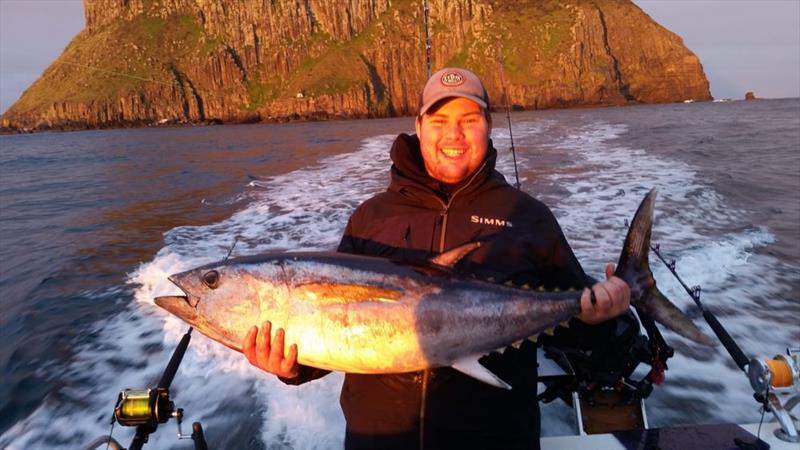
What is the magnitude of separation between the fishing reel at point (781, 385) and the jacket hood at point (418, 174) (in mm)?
2099

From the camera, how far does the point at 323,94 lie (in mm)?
131500

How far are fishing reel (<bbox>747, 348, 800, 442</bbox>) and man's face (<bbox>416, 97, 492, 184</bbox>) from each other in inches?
90.3

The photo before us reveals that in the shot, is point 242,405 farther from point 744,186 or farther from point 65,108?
point 65,108

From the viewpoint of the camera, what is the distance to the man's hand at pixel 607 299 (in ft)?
8.30

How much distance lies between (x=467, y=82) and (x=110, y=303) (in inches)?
310

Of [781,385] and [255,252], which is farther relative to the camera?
[255,252]

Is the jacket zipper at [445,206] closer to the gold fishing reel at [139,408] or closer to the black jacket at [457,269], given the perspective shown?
the black jacket at [457,269]

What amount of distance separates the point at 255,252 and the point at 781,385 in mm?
9230

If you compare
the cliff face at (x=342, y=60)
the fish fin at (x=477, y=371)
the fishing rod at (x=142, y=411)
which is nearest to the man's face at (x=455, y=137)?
the fish fin at (x=477, y=371)

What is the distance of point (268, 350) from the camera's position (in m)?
2.35

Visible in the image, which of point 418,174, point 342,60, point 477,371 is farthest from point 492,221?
point 342,60

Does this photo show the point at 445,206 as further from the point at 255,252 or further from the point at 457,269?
the point at 255,252

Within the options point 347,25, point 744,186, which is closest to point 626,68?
point 347,25

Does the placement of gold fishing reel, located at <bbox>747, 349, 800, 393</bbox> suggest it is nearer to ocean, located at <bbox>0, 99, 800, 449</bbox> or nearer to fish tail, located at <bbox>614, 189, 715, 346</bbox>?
fish tail, located at <bbox>614, 189, 715, 346</bbox>
